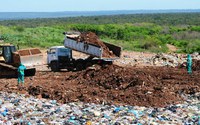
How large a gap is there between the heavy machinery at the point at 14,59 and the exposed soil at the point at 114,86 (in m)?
0.65

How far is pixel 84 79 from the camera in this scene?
1888 centimetres

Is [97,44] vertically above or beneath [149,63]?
above

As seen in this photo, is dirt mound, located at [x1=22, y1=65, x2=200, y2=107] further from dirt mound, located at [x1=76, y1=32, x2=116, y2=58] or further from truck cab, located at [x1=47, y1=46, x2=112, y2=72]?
truck cab, located at [x1=47, y1=46, x2=112, y2=72]

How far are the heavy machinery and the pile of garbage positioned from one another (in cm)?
505

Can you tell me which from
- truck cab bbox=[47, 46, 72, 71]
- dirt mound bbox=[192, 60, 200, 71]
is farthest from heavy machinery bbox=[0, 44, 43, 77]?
dirt mound bbox=[192, 60, 200, 71]

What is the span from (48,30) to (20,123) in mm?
42237

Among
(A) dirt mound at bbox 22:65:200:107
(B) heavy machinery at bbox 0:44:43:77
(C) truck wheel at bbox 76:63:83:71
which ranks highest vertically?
(B) heavy machinery at bbox 0:44:43:77

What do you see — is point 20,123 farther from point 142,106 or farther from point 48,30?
point 48,30

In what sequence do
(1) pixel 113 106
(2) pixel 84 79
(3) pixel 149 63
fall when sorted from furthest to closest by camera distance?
(3) pixel 149 63, (2) pixel 84 79, (1) pixel 113 106

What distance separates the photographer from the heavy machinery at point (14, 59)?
19.8 m

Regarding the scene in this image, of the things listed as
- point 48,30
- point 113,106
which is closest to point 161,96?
point 113,106

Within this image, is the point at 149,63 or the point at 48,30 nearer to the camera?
the point at 149,63

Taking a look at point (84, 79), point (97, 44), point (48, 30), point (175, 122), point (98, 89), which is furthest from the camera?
point (48, 30)

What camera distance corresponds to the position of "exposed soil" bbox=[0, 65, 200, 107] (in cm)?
1495
